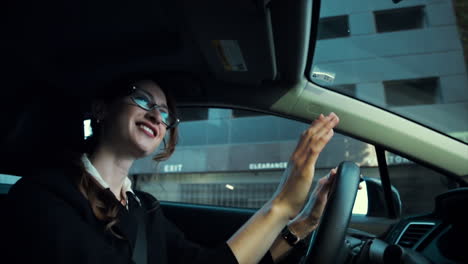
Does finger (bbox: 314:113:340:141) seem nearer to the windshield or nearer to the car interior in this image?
the car interior

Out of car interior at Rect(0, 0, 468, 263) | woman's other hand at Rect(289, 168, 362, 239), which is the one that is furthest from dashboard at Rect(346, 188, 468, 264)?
woman's other hand at Rect(289, 168, 362, 239)

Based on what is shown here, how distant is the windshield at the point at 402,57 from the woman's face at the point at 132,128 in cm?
89

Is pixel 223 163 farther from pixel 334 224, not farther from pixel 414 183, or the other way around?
pixel 334 224

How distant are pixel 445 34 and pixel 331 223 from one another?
4.64 ft

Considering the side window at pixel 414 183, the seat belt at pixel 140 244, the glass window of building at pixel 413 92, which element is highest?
the glass window of building at pixel 413 92

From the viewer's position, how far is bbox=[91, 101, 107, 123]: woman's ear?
1598 millimetres

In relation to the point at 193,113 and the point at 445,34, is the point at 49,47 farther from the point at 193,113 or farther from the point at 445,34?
the point at 445,34

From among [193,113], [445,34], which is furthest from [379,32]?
[193,113]

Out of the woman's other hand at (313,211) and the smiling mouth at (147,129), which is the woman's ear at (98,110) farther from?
the woman's other hand at (313,211)

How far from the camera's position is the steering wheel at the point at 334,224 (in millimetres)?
988

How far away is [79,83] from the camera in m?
2.07

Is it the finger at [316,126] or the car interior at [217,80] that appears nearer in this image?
the finger at [316,126]

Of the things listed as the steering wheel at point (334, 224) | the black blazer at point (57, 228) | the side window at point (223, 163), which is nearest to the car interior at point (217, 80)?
the black blazer at point (57, 228)

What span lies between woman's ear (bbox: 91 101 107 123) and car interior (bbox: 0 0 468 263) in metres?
0.16
